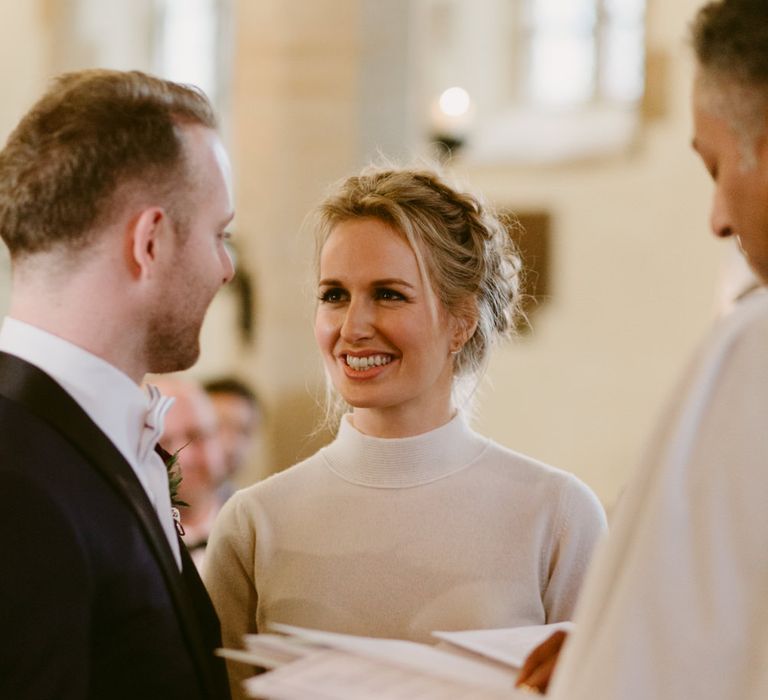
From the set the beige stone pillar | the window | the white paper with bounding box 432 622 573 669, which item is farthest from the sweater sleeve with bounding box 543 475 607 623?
the window

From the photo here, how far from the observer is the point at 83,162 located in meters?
1.94

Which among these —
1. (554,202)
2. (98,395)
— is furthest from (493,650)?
(554,202)

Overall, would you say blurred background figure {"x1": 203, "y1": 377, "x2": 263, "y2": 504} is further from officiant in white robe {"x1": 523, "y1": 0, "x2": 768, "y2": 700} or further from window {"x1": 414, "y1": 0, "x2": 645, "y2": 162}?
officiant in white robe {"x1": 523, "y1": 0, "x2": 768, "y2": 700}

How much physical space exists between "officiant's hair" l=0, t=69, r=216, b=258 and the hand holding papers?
26.7 inches

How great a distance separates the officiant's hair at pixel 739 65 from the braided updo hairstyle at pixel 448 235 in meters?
1.17

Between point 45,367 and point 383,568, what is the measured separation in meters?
0.99

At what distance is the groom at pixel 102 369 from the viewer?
5.70ft

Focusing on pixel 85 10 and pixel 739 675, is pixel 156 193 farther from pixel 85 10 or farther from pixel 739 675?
pixel 85 10

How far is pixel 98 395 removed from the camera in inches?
76.1

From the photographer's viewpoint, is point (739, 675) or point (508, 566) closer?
point (739, 675)

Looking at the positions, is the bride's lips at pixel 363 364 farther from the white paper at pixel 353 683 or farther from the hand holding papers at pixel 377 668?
the white paper at pixel 353 683

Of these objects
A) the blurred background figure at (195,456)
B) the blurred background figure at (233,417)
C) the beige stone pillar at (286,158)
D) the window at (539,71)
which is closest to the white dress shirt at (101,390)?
the blurred background figure at (195,456)

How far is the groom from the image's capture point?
5.70 feet

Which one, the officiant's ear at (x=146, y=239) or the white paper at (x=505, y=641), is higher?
the officiant's ear at (x=146, y=239)
